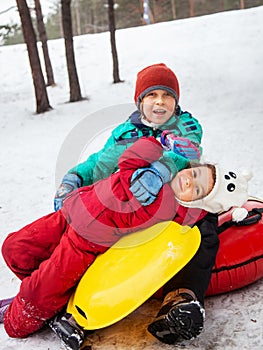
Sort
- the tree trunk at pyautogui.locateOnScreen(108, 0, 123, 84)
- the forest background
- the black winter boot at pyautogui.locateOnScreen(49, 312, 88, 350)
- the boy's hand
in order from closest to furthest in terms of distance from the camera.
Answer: the black winter boot at pyautogui.locateOnScreen(49, 312, 88, 350) < the boy's hand < the tree trunk at pyautogui.locateOnScreen(108, 0, 123, 84) < the forest background

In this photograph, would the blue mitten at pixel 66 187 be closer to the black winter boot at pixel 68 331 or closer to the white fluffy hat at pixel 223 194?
the black winter boot at pixel 68 331

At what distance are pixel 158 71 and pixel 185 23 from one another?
13.8 metres

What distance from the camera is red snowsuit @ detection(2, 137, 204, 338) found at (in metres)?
2.31

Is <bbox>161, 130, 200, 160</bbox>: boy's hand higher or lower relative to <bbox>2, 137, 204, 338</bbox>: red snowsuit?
higher

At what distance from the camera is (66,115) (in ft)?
31.4

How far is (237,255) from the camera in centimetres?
260

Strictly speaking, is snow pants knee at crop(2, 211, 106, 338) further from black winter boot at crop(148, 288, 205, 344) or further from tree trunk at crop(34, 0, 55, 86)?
tree trunk at crop(34, 0, 55, 86)

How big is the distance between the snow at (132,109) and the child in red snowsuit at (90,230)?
0.17 m

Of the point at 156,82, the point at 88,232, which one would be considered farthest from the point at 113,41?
the point at 88,232

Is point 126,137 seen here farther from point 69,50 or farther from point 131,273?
point 69,50

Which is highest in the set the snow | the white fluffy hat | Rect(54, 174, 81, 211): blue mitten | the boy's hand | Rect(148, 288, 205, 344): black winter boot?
the boy's hand

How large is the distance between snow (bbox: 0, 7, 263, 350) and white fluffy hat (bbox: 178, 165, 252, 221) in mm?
576

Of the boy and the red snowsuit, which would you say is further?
the boy

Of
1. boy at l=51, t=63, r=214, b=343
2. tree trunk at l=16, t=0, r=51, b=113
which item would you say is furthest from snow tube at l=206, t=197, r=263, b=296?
tree trunk at l=16, t=0, r=51, b=113
